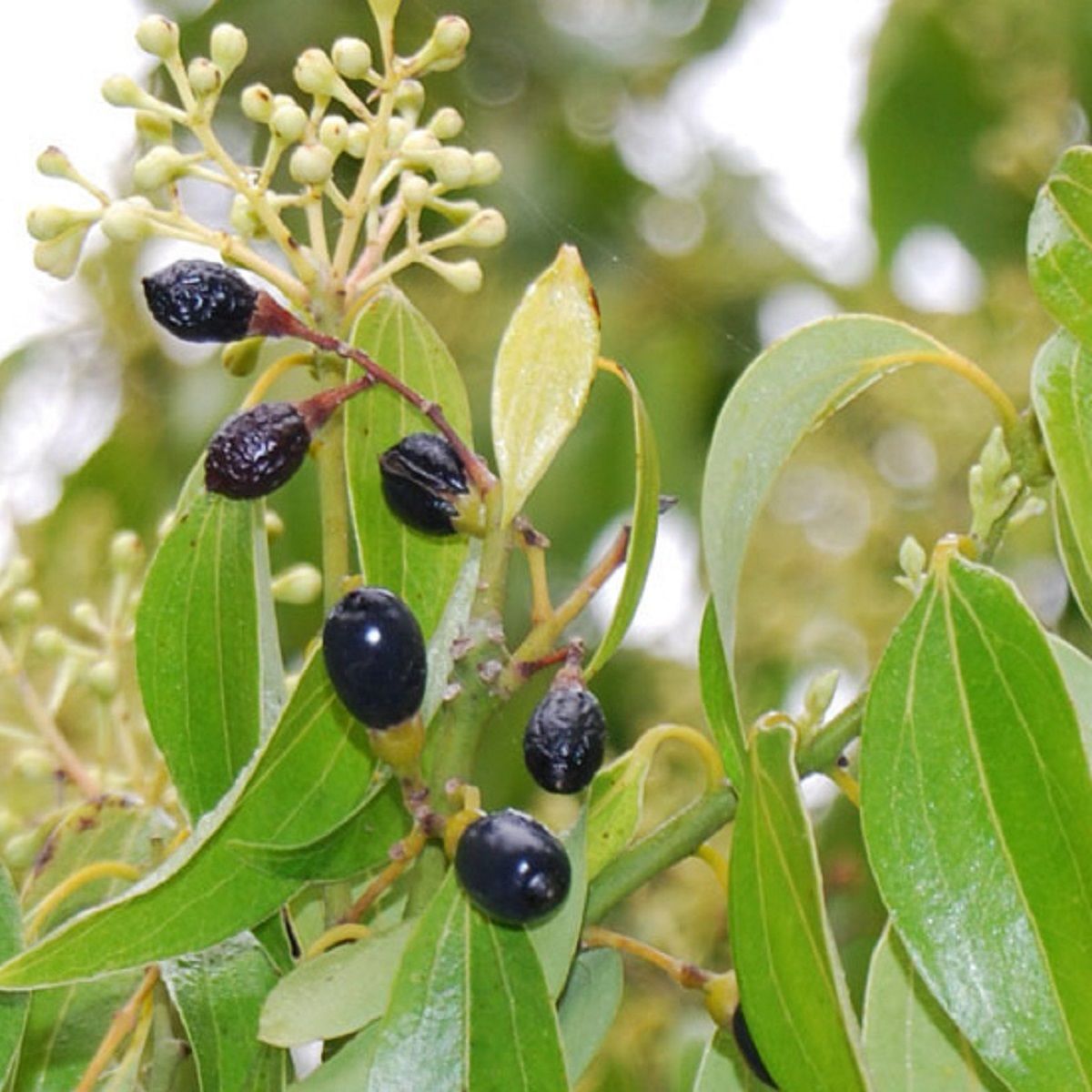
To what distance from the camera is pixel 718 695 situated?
32.4 inches

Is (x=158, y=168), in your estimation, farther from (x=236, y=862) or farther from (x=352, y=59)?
(x=236, y=862)

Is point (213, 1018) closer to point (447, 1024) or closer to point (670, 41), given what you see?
point (447, 1024)

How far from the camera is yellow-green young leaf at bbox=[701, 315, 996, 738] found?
0.75 m

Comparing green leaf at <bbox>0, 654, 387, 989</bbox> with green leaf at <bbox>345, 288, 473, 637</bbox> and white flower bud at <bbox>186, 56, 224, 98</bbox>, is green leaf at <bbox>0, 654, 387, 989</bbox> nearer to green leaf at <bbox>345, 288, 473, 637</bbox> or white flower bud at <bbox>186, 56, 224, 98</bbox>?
green leaf at <bbox>345, 288, 473, 637</bbox>

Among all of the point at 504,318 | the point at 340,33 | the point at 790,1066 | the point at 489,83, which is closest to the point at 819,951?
the point at 790,1066

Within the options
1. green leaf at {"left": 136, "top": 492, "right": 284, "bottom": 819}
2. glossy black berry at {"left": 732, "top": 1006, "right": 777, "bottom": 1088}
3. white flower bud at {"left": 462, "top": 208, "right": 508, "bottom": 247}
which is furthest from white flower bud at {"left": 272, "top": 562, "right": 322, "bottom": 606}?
glossy black berry at {"left": 732, "top": 1006, "right": 777, "bottom": 1088}

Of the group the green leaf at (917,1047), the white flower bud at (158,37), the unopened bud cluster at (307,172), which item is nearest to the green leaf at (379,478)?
the unopened bud cluster at (307,172)

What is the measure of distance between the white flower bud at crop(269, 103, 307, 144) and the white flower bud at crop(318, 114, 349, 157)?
10 mm

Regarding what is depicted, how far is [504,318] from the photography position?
92.7 inches

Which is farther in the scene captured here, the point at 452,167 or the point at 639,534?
the point at 452,167

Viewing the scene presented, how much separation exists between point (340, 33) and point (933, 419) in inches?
36.5

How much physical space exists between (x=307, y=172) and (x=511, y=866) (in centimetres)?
30

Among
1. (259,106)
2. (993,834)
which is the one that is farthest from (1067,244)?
(259,106)

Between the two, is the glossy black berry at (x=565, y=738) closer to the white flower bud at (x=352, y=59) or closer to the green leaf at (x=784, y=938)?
the green leaf at (x=784, y=938)
